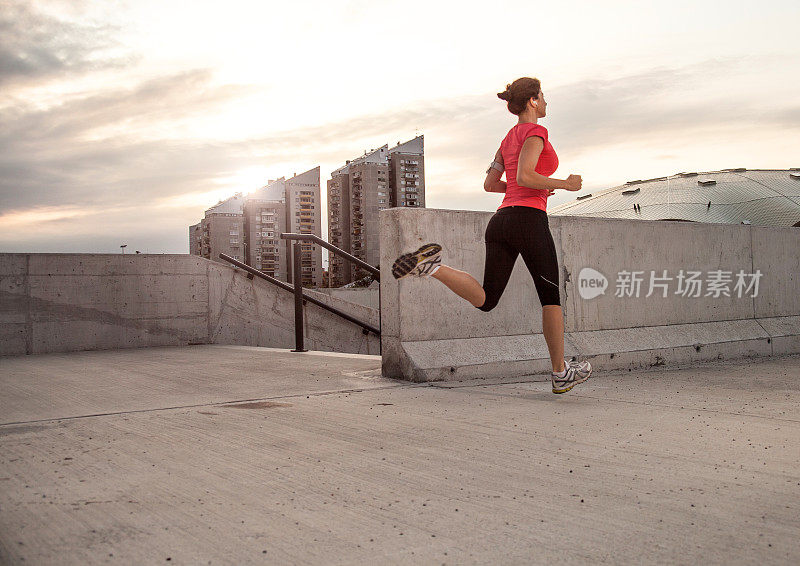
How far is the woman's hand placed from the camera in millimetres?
5748

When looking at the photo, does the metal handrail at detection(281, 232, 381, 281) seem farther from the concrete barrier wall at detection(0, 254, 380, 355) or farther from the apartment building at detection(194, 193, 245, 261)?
the apartment building at detection(194, 193, 245, 261)

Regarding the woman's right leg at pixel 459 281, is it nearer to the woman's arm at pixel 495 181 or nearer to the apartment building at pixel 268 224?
the woman's arm at pixel 495 181

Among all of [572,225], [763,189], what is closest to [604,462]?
[572,225]

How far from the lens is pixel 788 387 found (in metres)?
6.50

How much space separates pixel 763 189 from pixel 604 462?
63843mm

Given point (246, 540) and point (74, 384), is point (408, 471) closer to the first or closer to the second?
point (246, 540)

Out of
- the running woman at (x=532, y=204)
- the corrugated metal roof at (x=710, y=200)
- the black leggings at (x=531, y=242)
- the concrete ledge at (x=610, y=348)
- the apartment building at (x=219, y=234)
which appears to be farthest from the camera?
the apartment building at (x=219, y=234)

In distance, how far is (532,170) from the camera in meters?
5.84

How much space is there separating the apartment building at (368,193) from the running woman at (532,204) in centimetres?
6501

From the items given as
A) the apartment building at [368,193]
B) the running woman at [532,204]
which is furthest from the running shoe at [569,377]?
the apartment building at [368,193]

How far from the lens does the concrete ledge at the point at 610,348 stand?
6.87 metres

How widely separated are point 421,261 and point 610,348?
9.68 feet

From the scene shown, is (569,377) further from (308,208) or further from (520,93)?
(308,208)

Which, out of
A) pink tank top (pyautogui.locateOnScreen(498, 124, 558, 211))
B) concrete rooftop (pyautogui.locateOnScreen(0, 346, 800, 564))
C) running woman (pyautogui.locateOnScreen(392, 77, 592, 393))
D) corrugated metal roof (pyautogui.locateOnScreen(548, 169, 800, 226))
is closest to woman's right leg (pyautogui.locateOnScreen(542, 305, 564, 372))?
running woman (pyautogui.locateOnScreen(392, 77, 592, 393))
